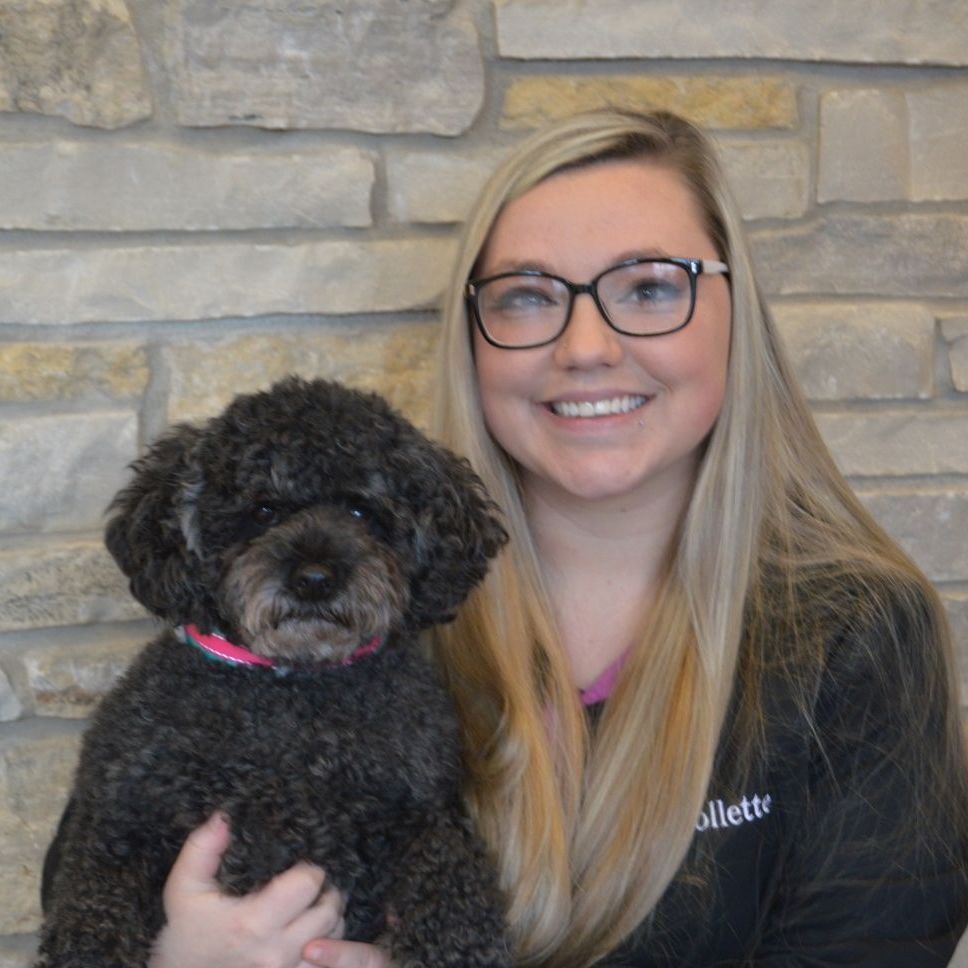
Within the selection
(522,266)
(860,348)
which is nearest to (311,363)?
(522,266)

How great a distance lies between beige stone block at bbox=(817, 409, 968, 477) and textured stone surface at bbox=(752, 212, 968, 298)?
0.22 m

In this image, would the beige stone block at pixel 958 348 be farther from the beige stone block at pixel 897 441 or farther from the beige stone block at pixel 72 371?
the beige stone block at pixel 72 371

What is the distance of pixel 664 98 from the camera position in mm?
2006

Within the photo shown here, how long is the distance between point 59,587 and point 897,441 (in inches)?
56.6

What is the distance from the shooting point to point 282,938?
1416 mm

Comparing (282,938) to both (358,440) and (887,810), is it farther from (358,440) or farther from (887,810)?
(887,810)

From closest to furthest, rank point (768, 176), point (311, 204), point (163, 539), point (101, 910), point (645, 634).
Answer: point (101, 910) → point (163, 539) → point (645, 634) → point (311, 204) → point (768, 176)

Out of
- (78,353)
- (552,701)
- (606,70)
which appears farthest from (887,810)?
(78,353)

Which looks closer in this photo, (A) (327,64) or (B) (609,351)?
(B) (609,351)

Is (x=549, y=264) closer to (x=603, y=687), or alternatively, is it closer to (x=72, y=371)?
(x=603, y=687)

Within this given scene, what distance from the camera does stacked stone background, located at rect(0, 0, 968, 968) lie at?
1.85 m

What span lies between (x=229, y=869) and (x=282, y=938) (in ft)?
0.33

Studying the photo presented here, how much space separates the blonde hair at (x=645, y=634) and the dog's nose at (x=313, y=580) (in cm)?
35

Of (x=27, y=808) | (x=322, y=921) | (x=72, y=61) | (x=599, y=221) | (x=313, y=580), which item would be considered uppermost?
(x=72, y=61)
